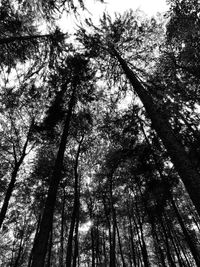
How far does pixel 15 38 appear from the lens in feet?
21.9

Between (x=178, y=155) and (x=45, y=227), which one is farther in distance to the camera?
(x=45, y=227)

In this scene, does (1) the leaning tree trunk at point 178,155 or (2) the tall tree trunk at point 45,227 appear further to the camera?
(2) the tall tree trunk at point 45,227

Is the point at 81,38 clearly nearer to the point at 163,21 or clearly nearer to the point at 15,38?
the point at 15,38

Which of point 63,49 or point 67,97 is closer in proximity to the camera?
point 63,49

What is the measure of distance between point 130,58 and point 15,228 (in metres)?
31.1

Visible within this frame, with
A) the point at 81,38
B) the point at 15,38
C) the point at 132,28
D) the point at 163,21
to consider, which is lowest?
the point at 15,38

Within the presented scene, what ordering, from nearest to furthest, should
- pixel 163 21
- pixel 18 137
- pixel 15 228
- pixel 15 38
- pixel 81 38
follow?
pixel 15 38, pixel 81 38, pixel 163 21, pixel 18 137, pixel 15 228

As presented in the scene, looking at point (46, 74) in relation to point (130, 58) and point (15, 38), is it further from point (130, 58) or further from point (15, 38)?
point (130, 58)

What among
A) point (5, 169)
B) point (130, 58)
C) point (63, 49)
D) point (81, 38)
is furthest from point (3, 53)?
point (5, 169)

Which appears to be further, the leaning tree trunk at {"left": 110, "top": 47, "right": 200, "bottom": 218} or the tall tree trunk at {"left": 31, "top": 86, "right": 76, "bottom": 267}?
the tall tree trunk at {"left": 31, "top": 86, "right": 76, "bottom": 267}

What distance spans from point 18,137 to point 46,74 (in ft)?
43.4

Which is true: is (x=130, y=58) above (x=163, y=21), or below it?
below

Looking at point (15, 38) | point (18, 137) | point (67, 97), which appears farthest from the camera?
point (18, 137)

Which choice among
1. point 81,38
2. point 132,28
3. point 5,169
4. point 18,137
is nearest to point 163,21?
point 132,28
